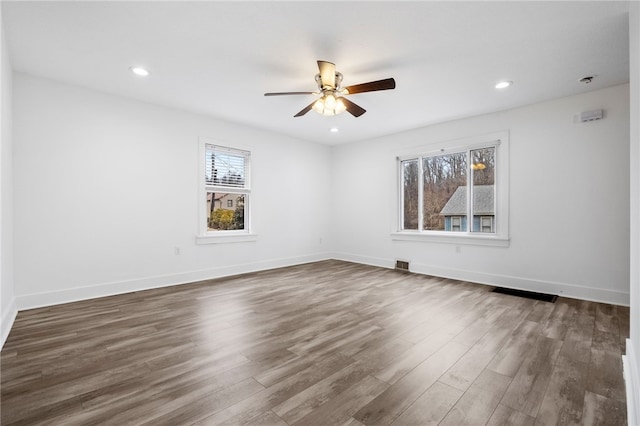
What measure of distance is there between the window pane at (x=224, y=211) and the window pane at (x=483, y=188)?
13.1 feet

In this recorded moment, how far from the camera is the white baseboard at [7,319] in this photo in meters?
2.43

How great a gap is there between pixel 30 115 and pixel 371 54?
3.84 meters

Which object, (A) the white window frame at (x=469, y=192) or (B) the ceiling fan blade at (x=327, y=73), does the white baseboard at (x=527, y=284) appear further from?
(B) the ceiling fan blade at (x=327, y=73)

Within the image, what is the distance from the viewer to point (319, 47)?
2664 millimetres

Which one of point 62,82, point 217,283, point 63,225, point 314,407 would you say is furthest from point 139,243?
point 314,407

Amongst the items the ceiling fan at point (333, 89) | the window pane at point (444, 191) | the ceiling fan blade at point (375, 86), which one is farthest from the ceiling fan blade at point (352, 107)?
the window pane at point (444, 191)

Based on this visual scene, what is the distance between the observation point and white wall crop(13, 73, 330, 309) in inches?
130

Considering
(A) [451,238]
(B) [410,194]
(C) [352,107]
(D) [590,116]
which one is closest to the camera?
(C) [352,107]

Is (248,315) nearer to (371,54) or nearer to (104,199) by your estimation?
(104,199)

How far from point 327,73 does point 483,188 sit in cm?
329

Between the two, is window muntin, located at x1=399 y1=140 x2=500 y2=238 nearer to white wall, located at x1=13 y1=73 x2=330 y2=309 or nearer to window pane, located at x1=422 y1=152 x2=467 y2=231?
window pane, located at x1=422 y1=152 x2=467 y2=231

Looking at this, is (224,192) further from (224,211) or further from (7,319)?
(7,319)

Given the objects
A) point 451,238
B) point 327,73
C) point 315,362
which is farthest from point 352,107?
point 451,238

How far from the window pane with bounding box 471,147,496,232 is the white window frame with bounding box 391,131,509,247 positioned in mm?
78
